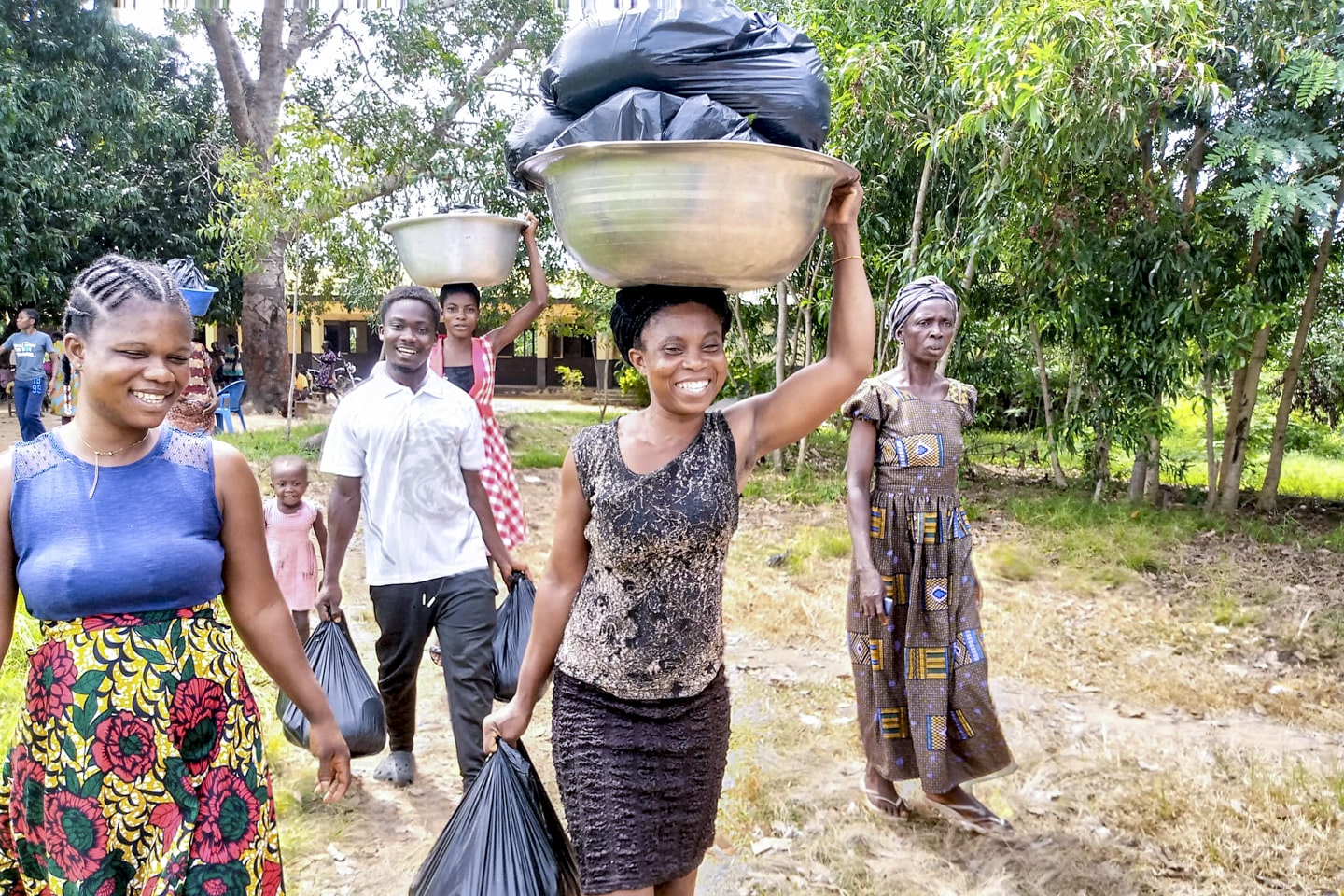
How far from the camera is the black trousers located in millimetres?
2975

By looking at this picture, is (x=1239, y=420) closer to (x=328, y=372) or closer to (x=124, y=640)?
(x=124, y=640)

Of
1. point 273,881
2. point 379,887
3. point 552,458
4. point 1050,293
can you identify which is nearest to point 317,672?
point 379,887

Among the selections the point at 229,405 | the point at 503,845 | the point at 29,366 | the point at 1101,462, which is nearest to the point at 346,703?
the point at 503,845

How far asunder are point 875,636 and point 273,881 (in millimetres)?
1916

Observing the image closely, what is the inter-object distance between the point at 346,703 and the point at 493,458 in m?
1.44

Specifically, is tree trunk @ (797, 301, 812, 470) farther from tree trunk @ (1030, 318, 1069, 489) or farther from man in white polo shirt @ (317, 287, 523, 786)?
man in white polo shirt @ (317, 287, 523, 786)

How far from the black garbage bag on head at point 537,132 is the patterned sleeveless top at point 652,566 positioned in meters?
0.58

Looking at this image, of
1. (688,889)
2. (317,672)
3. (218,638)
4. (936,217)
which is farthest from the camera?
(936,217)

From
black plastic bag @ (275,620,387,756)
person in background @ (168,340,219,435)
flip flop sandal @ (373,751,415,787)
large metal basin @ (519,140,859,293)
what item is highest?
large metal basin @ (519,140,859,293)

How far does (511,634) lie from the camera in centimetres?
325

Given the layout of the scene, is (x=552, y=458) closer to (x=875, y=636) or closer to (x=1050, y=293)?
(x=1050, y=293)

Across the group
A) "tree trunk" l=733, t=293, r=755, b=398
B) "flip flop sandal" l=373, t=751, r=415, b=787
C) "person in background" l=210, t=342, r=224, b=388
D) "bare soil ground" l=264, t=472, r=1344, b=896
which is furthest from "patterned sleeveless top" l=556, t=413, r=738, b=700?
"person in background" l=210, t=342, r=224, b=388

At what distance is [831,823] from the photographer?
126 inches

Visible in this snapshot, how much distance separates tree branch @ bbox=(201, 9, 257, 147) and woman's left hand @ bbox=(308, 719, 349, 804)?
12705 mm
